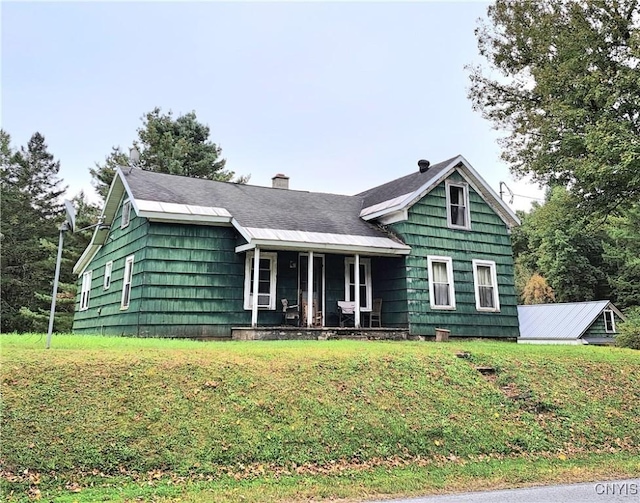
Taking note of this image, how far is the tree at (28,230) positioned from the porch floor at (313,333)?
19956 mm

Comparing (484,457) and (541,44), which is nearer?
(484,457)

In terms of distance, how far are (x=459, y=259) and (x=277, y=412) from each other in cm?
1126

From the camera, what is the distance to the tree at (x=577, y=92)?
16.7m

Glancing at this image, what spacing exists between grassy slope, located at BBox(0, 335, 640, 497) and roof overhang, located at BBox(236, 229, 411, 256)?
170 inches

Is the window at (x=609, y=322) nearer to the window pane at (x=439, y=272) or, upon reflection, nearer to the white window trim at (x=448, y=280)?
the white window trim at (x=448, y=280)

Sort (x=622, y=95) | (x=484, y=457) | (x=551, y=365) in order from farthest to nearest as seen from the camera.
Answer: (x=622, y=95) < (x=551, y=365) < (x=484, y=457)

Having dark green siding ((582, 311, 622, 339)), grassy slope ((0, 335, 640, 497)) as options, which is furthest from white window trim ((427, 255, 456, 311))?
dark green siding ((582, 311, 622, 339))

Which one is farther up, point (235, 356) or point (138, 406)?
point (235, 356)

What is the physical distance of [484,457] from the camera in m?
7.34

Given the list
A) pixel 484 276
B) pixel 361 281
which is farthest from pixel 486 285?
pixel 361 281

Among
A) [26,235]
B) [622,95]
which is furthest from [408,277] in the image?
[26,235]

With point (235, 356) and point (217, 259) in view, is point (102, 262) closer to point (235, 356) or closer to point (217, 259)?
point (217, 259)

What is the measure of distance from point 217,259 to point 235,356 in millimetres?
6030

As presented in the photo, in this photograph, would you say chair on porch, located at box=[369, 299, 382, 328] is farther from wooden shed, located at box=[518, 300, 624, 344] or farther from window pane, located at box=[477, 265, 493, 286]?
wooden shed, located at box=[518, 300, 624, 344]
